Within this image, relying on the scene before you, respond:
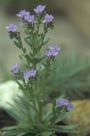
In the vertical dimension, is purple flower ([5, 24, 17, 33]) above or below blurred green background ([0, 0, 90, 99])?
below

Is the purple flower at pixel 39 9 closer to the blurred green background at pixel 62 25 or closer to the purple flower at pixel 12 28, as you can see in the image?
the purple flower at pixel 12 28

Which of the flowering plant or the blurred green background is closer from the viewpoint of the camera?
the flowering plant

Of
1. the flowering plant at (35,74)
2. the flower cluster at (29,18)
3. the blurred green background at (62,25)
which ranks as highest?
the blurred green background at (62,25)

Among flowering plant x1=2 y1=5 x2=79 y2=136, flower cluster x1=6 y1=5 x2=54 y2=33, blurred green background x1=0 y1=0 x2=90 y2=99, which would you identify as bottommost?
flowering plant x1=2 y1=5 x2=79 y2=136

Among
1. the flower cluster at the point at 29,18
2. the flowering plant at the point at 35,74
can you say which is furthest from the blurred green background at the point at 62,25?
the flower cluster at the point at 29,18

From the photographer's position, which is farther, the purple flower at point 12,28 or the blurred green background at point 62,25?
the blurred green background at point 62,25

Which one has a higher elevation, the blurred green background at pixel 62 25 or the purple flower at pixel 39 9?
the blurred green background at pixel 62 25

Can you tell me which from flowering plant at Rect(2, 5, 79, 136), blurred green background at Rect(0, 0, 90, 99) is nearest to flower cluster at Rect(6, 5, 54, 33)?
flowering plant at Rect(2, 5, 79, 136)

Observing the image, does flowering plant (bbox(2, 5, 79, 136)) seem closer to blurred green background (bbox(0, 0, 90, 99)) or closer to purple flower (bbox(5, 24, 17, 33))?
purple flower (bbox(5, 24, 17, 33))
